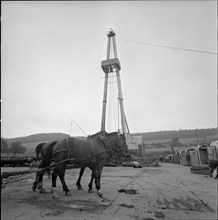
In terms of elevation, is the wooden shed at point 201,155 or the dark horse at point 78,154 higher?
the dark horse at point 78,154

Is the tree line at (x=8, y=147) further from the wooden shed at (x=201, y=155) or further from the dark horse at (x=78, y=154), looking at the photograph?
the wooden shed at (x=201, y=155)

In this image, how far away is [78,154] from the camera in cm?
552

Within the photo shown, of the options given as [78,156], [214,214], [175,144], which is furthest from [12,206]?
[175,144]

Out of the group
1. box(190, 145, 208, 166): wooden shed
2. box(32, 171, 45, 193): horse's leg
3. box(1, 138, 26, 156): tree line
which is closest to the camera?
box(1, 138, 26, 156): tree line

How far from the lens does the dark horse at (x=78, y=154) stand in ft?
17.1

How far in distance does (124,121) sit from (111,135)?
22.4 meters

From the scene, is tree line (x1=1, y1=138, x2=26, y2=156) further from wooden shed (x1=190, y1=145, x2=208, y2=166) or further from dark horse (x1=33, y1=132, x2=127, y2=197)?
wooden shed (x1=190, y1=145, x2=208, y2=166)

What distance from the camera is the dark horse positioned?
5223mm

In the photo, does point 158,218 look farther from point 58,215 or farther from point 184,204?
point 58,215

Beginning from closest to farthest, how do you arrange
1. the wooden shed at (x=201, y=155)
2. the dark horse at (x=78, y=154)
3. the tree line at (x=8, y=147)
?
the tree line at (x=8, y=147), the dark horse at (x=78, y=154), the wooden shed at (x=201, y=155)

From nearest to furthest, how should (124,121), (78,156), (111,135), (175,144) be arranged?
(78,156), (111,135), (124,121), (175,144)

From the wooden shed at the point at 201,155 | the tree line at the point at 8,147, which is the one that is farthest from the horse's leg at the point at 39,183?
the wooden shed at the point at 201,155

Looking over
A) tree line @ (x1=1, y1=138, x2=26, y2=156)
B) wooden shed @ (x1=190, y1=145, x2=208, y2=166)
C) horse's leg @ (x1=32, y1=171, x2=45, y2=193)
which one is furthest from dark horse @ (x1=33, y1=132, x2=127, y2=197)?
wooden shed @ (x1=190, y1=145, x2=208, y2=166)

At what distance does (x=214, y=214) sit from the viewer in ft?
12.4
